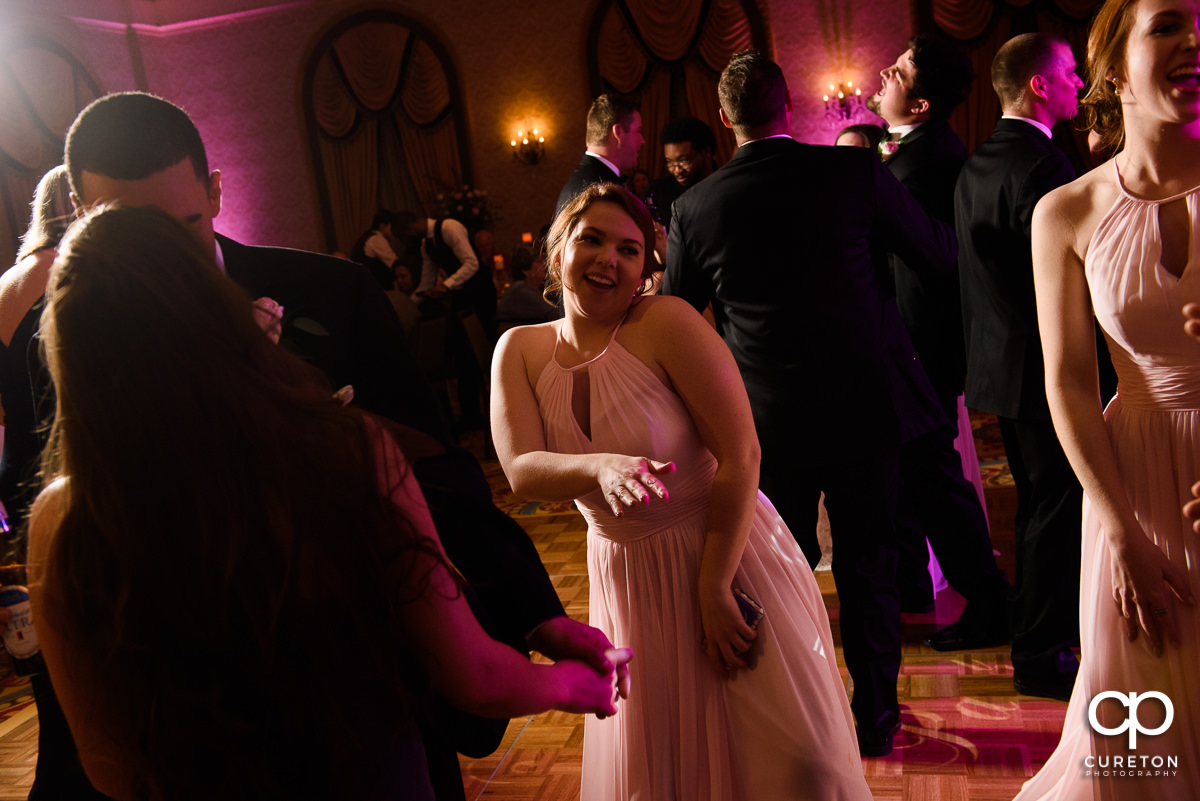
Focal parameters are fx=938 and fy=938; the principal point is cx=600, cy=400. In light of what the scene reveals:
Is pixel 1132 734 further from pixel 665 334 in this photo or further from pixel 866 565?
pixel 665 334

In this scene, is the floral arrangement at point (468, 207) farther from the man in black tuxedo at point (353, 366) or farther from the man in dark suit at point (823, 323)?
the man in black tuxedo at point (353, 366)

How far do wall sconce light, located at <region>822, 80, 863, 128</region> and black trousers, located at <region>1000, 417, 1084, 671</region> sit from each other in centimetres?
693

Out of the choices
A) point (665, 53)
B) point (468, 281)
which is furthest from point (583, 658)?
point (665, 53)

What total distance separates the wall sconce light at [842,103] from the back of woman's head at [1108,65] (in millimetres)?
7608

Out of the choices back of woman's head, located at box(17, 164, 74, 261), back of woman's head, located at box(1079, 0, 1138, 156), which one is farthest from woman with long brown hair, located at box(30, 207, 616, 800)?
back of woman's head, located at box(1079, 0, 1138, 156)

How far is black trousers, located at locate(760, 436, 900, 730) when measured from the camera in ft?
8.07

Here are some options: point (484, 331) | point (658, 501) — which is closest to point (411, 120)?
point (484, 331)

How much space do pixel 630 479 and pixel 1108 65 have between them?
1.07 meters

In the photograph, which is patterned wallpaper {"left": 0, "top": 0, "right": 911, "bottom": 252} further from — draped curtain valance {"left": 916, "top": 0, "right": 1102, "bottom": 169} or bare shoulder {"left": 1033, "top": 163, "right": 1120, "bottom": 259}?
bare shoulder {"left": 1033, "top": 163, "right": 1120, "bottom": 259}

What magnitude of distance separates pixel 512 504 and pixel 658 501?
4.19 m

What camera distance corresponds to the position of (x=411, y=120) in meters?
9.84

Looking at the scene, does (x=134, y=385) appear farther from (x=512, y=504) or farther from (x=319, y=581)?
(x=512, y=504)

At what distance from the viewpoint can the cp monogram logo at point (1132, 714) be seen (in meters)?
1.60

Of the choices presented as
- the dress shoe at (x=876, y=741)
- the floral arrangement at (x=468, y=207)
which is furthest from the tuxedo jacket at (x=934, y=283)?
the floral arrangement at (x=468, y=207)
